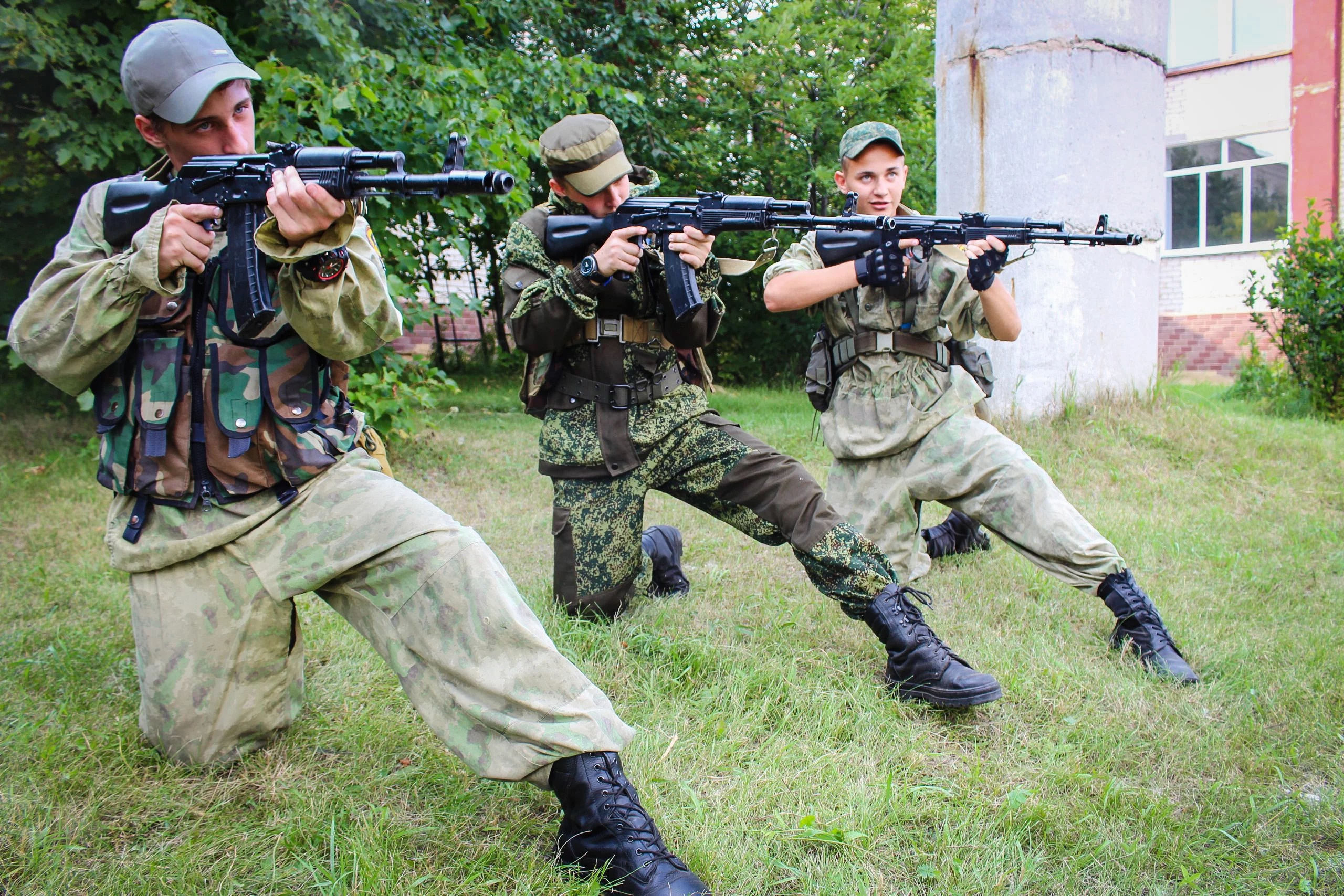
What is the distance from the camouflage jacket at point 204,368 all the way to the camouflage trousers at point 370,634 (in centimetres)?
11

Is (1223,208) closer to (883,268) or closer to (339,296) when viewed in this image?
(883,268)

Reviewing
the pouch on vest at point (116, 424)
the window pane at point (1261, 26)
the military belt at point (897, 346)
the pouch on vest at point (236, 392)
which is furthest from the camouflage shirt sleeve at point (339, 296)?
the window pane at point (1261, 26)

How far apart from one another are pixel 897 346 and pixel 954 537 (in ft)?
3.86

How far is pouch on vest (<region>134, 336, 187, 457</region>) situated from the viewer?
236 cm

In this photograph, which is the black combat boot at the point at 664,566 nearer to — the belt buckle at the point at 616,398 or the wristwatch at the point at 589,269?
the belt buckle at the point at 616,398

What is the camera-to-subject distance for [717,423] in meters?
3.53

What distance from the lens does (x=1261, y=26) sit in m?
15.1

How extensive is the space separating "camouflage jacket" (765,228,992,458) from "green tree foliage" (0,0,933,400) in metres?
3.17

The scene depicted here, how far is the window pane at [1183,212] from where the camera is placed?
1633 cm

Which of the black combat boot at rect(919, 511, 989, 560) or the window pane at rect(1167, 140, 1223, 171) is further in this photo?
the window pane at rect(1167, 140, 1223, 171)

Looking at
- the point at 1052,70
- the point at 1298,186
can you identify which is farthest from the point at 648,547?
the point at 1298,186

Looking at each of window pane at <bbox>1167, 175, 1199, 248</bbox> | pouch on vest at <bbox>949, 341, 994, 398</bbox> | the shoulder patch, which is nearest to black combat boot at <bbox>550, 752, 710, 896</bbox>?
pouch on vest at <bbox>949, 341, 994, 398</bbox>

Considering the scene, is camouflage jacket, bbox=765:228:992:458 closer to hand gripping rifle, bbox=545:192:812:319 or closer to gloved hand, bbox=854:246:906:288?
gloved hand, bbox=854:246:906:288

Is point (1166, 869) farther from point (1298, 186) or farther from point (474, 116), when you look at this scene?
point (1298, 186)
